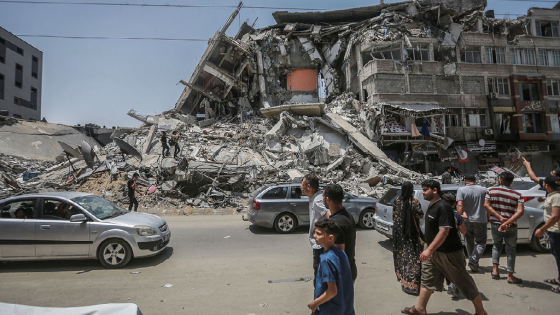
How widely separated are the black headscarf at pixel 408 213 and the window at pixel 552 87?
33922 mm

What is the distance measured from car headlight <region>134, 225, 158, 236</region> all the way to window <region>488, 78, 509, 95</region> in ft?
103

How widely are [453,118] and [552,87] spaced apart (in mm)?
11298

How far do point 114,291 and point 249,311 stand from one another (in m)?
2.29

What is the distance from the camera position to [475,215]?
192 inches

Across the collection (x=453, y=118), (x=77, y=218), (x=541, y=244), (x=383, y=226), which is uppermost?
(x=453, y=118)

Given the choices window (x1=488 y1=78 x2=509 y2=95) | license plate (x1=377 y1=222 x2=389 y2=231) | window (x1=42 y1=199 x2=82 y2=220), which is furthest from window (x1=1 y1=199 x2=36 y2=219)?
window (x1=488 y1=78 x2=509 y2=95)

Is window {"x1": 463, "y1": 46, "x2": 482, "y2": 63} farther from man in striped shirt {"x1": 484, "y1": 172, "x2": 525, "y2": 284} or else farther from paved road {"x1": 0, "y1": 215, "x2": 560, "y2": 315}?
man in striped shirt {"x1": 484, "y1": 172, "x2": 525, "y2": 284}

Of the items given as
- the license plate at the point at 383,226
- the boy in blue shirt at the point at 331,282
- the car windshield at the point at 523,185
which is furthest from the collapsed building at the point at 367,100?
the boy in blue shirt at the point at 331,282

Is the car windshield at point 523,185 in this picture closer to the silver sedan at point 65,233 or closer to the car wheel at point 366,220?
the car wheel at point 366,220

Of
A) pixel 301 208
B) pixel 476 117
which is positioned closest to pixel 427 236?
pixel 301 208

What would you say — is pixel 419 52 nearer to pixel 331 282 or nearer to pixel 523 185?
pixel 523 185

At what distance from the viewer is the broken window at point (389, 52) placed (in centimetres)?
2491

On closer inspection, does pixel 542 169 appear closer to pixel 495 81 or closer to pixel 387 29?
pixel 495 81

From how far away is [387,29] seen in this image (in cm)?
2578
